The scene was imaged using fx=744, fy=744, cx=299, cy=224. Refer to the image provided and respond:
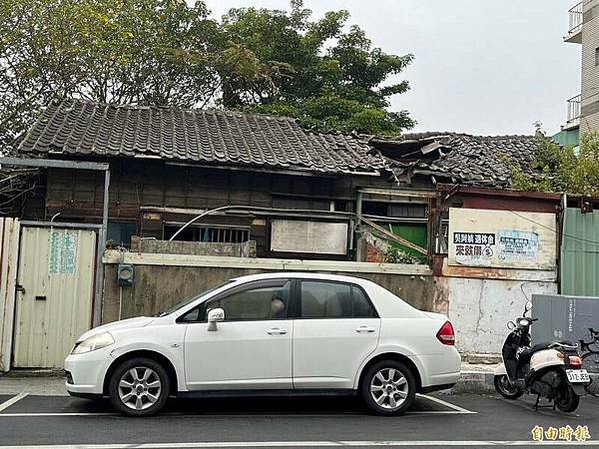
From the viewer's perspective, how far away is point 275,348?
836 centimetres

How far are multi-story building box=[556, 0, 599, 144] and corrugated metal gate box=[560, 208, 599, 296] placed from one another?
59.4 ft

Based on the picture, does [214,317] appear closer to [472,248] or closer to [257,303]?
[257,303]

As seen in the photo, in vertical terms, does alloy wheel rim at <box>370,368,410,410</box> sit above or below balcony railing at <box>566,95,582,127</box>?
below

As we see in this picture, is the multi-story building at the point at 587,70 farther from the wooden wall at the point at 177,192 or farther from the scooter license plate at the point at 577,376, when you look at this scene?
the scooter license plate at the point at 577,376

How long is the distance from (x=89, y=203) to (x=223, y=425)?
6.85 metres

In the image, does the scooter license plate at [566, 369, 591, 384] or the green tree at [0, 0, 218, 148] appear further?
the green tree at [0, 0, 218, 148]

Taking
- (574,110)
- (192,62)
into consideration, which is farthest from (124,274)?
(574,110)

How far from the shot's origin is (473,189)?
40.2ft

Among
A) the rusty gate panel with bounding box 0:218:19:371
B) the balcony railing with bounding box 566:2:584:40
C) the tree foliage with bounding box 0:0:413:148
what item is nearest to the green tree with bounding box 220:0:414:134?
the tree foliage with bounding box 0:0:413:148

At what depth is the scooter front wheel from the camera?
32.0ft

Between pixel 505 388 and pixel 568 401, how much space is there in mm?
A: 1152

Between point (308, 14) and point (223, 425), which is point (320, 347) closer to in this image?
point (223, 425)

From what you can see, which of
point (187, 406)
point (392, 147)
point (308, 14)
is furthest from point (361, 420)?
point (308, 14)

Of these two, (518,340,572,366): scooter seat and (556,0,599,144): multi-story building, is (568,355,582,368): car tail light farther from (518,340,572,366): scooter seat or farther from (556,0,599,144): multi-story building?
(556,0,599,144): multi-story building
